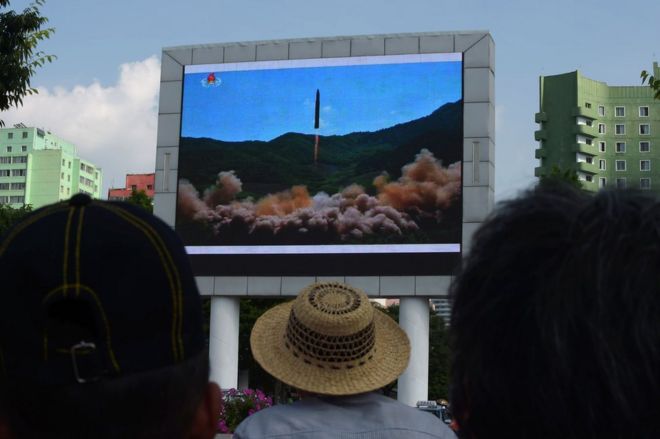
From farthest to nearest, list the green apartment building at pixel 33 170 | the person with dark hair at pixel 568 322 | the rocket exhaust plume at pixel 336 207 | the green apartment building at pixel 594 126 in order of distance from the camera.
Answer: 1. the green apartment building at pixel 33 170
2. the green apartment building at pixel 594 126
3. the rocket exhaust plume at pixel 336 207
4. the person with dark hair at pixel 568 322

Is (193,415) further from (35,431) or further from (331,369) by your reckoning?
(331,369)

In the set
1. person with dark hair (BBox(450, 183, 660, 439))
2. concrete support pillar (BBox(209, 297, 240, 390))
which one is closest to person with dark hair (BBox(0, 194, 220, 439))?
person with dark hair (BBox(450, 183, 660, 439))

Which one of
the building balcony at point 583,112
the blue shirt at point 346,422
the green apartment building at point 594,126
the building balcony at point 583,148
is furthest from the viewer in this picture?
the building balcony at point 583,148

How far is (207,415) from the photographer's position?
4.39ft

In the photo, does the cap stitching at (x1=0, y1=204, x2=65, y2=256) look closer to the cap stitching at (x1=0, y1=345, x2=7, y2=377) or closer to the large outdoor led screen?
the cap stitching at (x1=0, y1=345, x2=7, y2=377)

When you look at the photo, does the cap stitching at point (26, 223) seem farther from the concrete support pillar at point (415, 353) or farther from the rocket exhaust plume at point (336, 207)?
the concrete support pillar at point (415, 353)

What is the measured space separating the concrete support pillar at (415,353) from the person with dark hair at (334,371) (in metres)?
16.9

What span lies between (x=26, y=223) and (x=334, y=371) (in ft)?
6.08

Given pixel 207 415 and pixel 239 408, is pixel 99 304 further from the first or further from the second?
pixel 239 408

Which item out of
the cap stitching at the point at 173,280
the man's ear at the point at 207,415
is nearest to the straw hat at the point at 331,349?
the man's ear at the point at 207,415

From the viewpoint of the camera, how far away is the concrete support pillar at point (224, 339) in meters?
21.2

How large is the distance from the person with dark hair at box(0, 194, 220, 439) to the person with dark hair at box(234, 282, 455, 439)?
1.64 meters

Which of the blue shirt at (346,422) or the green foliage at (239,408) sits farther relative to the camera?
the green foliage at (239,408)

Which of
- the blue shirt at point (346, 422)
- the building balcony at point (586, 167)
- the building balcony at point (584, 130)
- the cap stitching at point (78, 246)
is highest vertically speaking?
the building balcony at point (584, 130)
